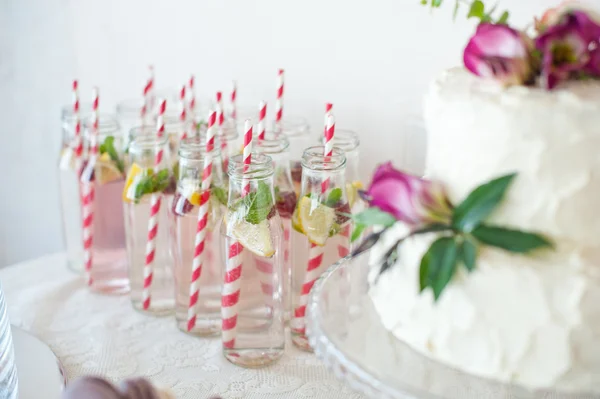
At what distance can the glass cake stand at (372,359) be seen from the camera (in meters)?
0.69

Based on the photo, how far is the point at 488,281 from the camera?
672mm

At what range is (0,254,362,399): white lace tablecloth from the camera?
0.97m

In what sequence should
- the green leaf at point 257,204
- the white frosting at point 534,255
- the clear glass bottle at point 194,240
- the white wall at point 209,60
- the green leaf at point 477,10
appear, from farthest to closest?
the white wall at point 209,60, the clear glass bottle at point 194,240, the green leaf at point 257,204, the green leaf at point 477,10, the white frosting at point 534,255

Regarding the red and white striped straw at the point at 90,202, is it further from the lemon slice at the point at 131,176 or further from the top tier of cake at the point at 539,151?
the top tier of cake at the point at 539,151

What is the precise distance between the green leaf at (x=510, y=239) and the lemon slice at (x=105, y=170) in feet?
2.44

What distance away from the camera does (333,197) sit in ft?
3.21

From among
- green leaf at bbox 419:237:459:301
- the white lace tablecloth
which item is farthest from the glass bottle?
green leaf at bbox 419:237:459:301

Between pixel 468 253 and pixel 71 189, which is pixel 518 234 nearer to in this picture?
pixel 468 253

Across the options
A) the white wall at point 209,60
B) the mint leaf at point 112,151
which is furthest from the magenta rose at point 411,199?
the mint leaf at point 112,151

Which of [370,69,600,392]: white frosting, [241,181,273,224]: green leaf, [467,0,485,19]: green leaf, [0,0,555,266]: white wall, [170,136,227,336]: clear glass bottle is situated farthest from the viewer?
[0,0,555,266]: white wall

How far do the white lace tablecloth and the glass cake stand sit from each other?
0.56 ft

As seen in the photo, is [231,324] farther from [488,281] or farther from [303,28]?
[303,28]

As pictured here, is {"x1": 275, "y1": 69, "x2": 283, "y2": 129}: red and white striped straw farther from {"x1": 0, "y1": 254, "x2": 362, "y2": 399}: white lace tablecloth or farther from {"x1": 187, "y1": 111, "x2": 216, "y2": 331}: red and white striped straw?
{"x1": 0, "y1": 254, "x2": 362, "y2": 399}: white lace tablecloth

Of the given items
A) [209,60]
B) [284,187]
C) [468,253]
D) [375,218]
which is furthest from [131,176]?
[468,253]
